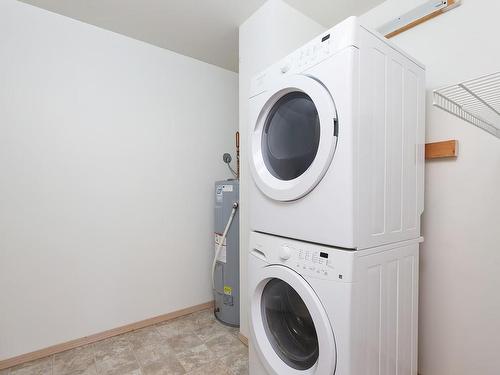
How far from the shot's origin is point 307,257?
109 centimetres

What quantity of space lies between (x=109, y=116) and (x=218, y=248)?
1.32 meters

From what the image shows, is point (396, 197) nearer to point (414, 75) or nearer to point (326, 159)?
point (326, 159)

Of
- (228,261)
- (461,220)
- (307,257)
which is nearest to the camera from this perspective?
(307,257)

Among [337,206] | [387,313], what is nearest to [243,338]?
[387,313]

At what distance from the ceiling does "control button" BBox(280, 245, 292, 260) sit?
155 centimetres

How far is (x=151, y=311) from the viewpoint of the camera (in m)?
2.21

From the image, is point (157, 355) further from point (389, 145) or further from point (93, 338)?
point (389, 145)

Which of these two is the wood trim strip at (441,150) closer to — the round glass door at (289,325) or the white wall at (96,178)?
the round glass door at (289,325)

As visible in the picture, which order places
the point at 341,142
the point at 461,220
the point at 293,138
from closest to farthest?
the point at 341,142 → the point at 293,138 → the point at 461,220

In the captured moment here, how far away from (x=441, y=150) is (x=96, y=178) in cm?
219

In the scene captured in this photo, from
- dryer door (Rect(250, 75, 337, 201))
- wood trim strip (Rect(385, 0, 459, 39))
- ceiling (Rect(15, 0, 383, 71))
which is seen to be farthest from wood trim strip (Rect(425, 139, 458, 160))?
ceiling (Rect(15, 0, 383, 71))

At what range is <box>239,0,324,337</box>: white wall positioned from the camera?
1.72m

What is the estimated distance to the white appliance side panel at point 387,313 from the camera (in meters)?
0.99

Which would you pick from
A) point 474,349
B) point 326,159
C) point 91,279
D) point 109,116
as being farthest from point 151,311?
point 474,349
